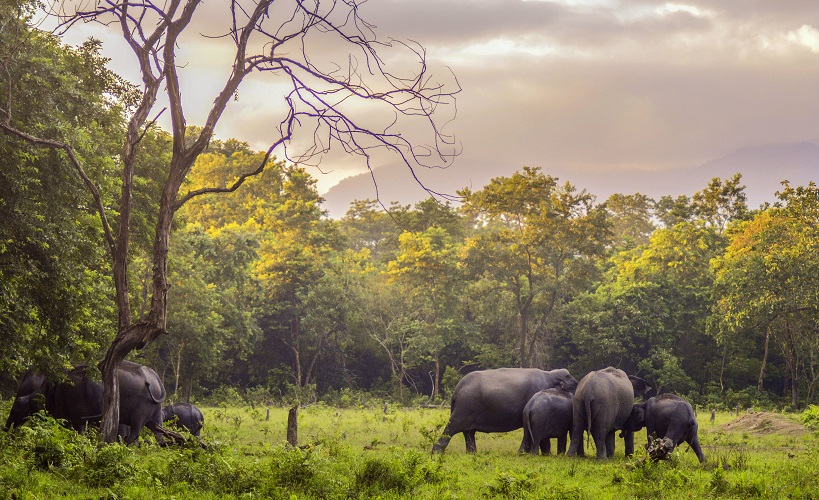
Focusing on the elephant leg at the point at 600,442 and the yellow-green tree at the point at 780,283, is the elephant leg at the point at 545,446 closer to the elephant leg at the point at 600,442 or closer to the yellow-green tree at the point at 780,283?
the elephant leg at the point at 600,442

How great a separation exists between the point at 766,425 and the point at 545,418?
9179 millimetres

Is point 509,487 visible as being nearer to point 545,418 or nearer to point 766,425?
point 545,418

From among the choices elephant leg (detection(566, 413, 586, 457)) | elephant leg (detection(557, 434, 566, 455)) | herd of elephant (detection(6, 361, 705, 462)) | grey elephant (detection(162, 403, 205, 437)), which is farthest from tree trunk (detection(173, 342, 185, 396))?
elephant leg (detection(566, 413, 586, 457))

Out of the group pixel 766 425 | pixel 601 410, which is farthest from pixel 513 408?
pixel 766 425

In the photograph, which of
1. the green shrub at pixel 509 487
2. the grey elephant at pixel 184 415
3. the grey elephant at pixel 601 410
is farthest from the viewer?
the grey elephant at pixel 184 415

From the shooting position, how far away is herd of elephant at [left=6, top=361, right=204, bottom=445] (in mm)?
15125

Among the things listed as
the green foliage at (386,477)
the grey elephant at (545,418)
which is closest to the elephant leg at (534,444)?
the grey elephant at (545,418)

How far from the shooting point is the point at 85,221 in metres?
16.2

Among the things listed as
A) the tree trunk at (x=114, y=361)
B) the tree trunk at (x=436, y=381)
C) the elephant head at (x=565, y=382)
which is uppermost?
the tree trunk at (x=114, y=361)

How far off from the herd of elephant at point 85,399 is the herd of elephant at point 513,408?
18 millimetres

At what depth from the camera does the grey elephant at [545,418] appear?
17.6 meters

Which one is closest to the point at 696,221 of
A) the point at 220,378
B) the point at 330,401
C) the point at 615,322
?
the point at 615,322

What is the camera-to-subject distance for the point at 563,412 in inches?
708

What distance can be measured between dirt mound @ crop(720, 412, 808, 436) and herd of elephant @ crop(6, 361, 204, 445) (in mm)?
16282
